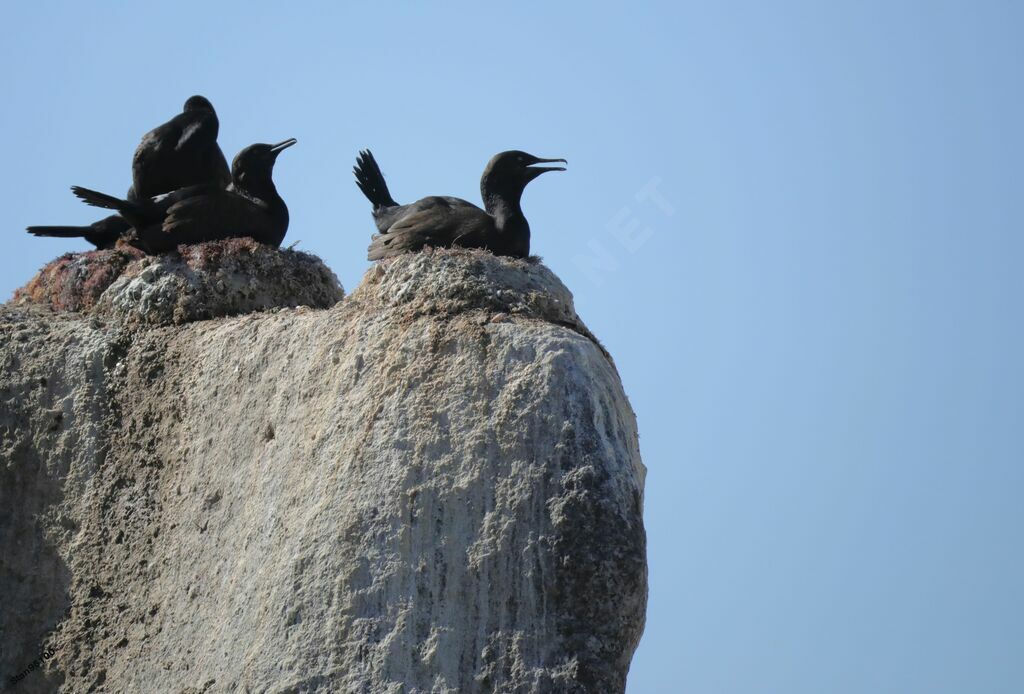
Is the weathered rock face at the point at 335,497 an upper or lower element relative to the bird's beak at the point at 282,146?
lower

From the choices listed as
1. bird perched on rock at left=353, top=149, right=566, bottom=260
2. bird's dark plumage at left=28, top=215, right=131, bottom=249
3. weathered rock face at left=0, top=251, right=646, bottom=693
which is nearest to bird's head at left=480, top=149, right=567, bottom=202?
bird perched on rock at left=353, top=149, right=566, bottom=260

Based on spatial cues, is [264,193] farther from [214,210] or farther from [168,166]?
[168,166]

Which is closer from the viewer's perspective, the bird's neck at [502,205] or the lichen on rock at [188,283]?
the bird's neck at [502,205]

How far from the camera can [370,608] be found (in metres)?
9.18

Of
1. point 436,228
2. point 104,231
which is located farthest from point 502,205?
point 104,231

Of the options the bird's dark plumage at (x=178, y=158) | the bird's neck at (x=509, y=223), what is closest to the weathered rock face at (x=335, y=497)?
the bird's neck at (x=509, y=223)

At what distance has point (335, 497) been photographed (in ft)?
31.4

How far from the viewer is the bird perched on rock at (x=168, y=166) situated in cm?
1337

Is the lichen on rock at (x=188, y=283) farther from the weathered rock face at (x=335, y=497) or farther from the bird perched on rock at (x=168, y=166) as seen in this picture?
the bird perched on rock at (x=168, y=166)

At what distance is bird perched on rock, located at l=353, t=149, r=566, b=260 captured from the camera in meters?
11.4

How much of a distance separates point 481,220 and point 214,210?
2343 millimetres

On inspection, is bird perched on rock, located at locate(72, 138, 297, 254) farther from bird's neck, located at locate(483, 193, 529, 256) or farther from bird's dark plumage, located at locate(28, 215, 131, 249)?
bird's neck, located at locate(483, 193, 529, 256)

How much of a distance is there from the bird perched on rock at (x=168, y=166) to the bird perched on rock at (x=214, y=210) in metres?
0.39

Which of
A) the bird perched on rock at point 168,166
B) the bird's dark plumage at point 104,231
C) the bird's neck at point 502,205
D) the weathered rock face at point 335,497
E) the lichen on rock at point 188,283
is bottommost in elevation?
the weathered rock face at point 335,497
